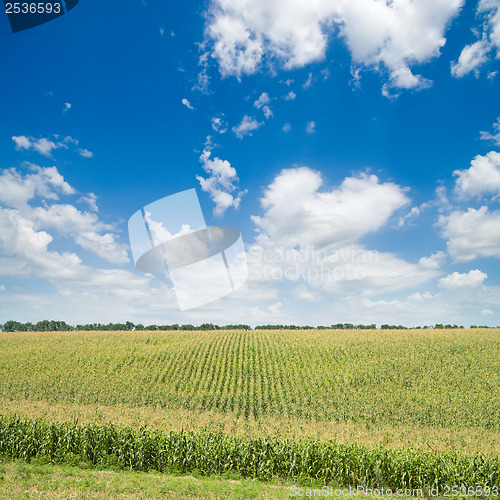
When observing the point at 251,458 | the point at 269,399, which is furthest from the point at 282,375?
the point at 251,458

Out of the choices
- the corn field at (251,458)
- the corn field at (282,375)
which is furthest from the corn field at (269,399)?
the corn field at (282,375)

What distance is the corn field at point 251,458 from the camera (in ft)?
39.7

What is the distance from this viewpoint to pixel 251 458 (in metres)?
13.1

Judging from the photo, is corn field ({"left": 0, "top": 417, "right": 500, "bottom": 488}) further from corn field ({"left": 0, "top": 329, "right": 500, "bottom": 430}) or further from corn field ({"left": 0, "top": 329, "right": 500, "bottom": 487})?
corn field ({"left": 0, "top": 329, "right": 500, "bottom": 430})

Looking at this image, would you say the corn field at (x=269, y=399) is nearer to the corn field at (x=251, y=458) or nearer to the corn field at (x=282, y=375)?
the corn field at (x=251, y=458)

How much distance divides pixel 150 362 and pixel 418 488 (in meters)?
37.9

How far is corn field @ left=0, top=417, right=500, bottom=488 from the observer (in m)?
12.1

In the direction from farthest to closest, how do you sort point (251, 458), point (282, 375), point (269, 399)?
point (282, 375), point (269, 399), point (251, 458)

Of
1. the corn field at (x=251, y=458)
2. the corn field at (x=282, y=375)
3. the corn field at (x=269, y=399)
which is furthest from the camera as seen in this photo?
the corn field at (x=282, y=375)

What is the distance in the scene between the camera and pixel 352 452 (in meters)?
13.0

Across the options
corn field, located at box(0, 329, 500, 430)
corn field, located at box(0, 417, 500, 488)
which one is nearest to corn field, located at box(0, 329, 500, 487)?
corn field, located at box(0, 417, 500, 488)

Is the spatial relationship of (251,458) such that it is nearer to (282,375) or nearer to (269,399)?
(269,399)

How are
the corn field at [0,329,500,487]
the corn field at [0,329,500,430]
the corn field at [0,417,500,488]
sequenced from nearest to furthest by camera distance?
the corn field at [0,417,500,488] → the corn field at [0,329,500,487] → the corn field at [0,329,500,430]

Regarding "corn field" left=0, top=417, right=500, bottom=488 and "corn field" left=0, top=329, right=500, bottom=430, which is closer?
"corn field" left=0, top=417, right=500, bottom=488
